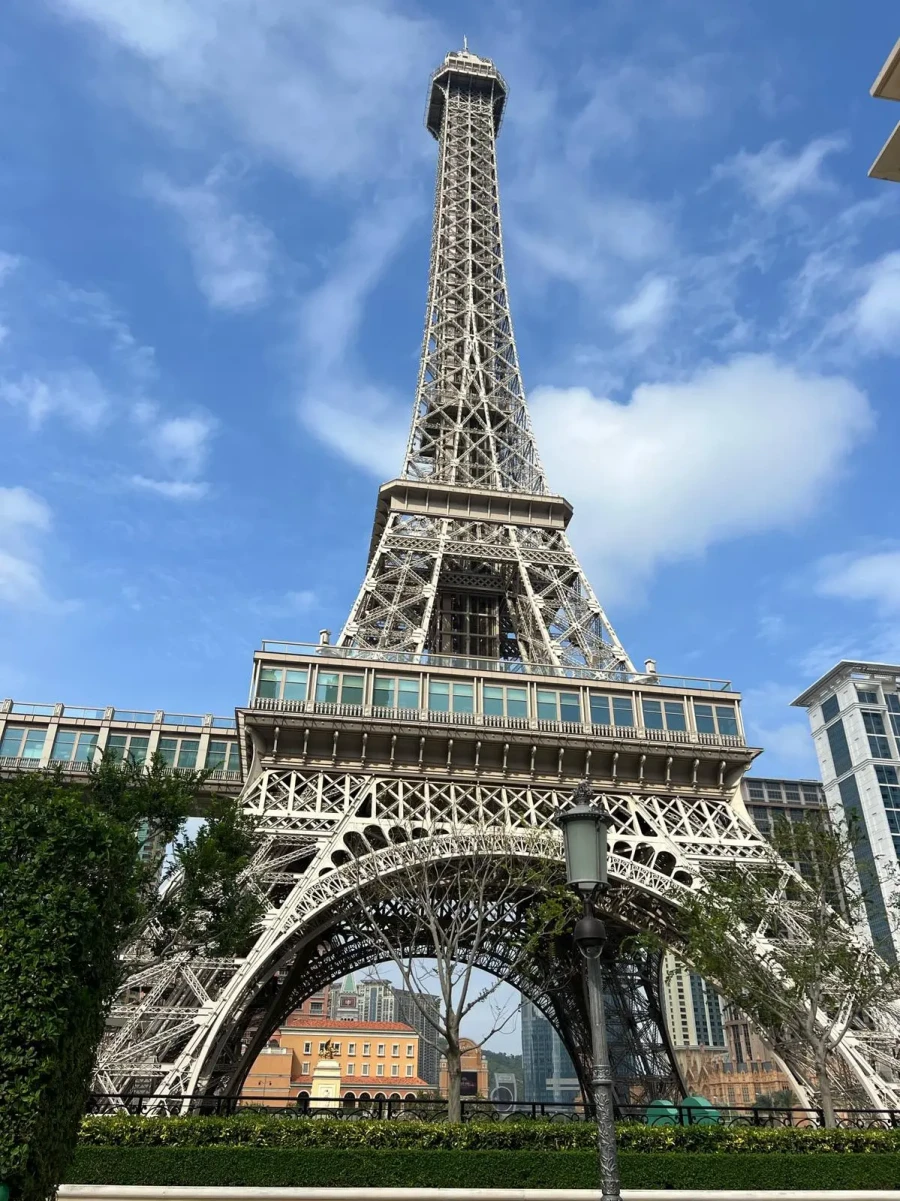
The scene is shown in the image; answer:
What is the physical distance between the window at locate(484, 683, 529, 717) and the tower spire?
2.30m

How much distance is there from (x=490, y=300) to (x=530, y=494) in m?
16.4

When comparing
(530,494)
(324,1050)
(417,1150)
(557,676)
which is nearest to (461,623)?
(530,494)

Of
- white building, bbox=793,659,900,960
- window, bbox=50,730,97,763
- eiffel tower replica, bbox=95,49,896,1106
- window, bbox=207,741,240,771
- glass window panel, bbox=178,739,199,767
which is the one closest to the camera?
eiffel tower replica, bbox=95,49,896,1106

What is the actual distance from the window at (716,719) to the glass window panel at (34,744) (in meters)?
31.3

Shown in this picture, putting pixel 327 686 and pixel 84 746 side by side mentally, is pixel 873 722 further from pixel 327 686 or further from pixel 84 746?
pixel 84 746

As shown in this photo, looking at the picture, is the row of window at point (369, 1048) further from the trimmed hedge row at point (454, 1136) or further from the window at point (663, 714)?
the trimmed hedge row at point (454, 1136)

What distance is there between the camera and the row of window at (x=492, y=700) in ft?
107

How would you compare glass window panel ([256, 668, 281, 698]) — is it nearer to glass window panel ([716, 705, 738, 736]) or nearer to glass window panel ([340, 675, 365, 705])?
glass window panel ([340, 675, 365, 705])

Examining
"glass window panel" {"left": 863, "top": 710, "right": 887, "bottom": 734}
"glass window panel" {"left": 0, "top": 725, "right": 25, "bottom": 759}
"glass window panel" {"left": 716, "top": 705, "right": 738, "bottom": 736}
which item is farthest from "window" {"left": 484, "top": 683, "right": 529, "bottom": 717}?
"glass window panel" {"left": 863, "top": 710, "right": 887, "bottom": 734}

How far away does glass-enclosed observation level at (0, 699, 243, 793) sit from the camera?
44.6 m

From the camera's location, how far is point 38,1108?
10.8 meters

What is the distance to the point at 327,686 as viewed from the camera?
108 ft

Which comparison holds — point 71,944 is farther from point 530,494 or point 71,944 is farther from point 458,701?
point 530,494

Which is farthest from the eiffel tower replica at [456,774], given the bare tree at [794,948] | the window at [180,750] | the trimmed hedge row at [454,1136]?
the window at [180,750]
